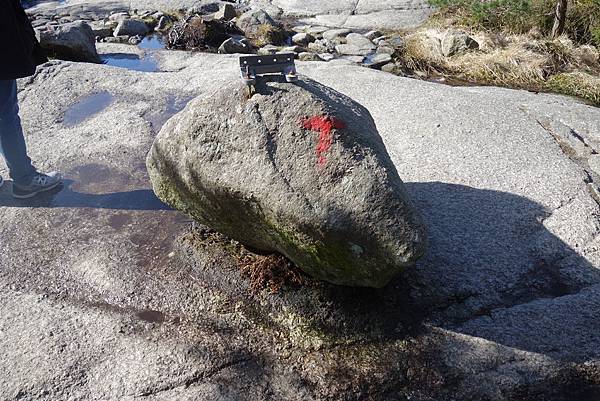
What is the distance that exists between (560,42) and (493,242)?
16.1 ft

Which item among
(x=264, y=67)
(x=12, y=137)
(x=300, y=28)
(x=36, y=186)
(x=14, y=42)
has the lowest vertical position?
(x=300, y=28)

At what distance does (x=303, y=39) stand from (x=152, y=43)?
8.12 feet

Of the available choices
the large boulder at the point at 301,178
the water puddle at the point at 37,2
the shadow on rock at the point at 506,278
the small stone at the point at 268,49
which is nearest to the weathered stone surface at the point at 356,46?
the small stone at the point at 268,49

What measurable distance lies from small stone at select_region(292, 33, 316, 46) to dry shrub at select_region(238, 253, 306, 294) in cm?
629

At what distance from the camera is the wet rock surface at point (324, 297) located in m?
2.37

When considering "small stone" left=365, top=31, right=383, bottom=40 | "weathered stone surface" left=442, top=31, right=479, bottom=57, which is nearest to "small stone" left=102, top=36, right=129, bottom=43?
"small stone" left=365, top=31, right=383, bottom=40

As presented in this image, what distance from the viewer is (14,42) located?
11.2 feet

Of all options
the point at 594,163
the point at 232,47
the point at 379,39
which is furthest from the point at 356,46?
the point at 594,163

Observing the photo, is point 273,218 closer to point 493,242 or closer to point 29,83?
point 493,242

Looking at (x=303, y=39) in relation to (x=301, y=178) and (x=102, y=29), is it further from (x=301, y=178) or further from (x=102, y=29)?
(x=301, y=178)

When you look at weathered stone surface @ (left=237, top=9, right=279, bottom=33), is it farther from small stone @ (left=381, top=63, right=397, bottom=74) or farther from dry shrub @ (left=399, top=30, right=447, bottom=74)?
small stone @ (left=381, top=63, right=397, bottom=74)

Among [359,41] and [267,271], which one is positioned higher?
[267,271]

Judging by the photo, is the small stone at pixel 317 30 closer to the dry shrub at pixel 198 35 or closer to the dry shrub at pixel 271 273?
the dry shrub at pixel 198 35

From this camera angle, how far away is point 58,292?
292cm
